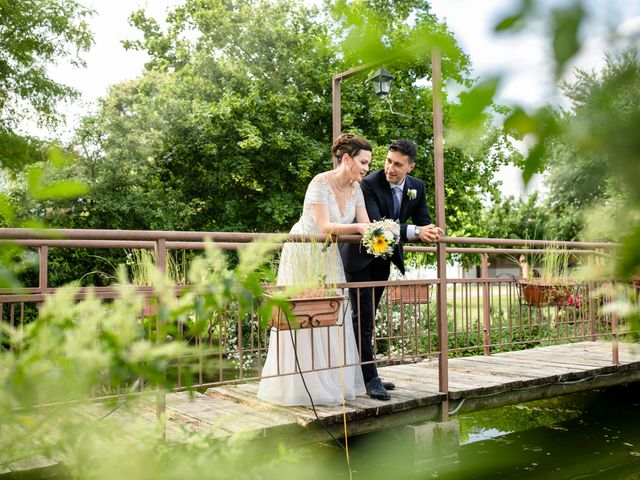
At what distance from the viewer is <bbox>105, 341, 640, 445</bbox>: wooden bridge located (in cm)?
380

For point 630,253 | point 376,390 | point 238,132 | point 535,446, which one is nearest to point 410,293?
point 535,446

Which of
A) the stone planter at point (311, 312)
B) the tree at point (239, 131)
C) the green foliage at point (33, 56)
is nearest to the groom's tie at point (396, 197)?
the stone planter at point (311, 312)

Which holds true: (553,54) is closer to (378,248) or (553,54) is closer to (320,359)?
(378,248)

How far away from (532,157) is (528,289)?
18.3ft

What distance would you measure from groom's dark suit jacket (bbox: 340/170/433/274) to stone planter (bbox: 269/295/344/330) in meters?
0.63

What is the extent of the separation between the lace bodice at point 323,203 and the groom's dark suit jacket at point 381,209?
0.40 feet

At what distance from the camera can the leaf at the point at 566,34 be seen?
2.06 feet

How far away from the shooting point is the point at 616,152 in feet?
2.16

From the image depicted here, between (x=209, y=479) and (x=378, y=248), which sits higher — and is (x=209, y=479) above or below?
below

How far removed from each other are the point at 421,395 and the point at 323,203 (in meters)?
1.58

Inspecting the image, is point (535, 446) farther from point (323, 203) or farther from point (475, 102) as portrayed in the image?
point (475, 102)

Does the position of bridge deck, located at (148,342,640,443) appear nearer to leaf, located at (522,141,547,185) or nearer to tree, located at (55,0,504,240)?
leaf, located at (522,141,547,185)

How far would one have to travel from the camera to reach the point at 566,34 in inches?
24.9

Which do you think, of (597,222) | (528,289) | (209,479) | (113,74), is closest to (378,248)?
(528,289)
